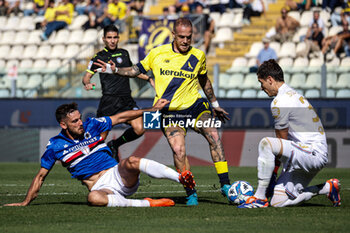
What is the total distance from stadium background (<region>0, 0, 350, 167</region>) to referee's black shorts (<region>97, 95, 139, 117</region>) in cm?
445

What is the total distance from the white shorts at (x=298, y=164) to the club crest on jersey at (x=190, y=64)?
187cm

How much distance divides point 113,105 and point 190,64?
3832mm

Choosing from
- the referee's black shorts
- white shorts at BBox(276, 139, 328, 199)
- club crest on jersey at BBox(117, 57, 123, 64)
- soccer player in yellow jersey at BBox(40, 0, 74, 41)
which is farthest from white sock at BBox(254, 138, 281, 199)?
soccer player in yellow jersey at BBox(40, 0, 74, 41)

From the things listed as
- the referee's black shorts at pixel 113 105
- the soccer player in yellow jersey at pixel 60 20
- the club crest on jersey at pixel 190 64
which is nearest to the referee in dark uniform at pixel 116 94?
the referee's black shorts at pixel 113 105

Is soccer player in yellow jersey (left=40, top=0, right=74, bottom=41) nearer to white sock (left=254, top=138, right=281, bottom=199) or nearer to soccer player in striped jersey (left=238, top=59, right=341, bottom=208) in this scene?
soccer player in striped jersey (left=238, top=59, right=341, bottom=208)

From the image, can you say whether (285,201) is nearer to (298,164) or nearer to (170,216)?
(298,164)

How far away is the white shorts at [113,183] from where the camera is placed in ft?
26.6

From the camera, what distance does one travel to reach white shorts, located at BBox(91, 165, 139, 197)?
812 cm

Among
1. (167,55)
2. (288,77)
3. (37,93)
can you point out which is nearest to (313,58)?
(288,77)

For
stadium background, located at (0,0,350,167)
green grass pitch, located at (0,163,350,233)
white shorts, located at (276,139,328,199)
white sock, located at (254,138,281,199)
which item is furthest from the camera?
stadium background, located at (0,0,350,167)

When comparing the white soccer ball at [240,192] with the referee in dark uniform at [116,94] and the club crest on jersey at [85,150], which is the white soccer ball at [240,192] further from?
the referee in dark uniform at [116,94]

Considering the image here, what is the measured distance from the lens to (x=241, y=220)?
690 centimetres

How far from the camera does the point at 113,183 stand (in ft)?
26.7

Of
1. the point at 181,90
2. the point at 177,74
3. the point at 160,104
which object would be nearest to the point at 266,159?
the point at 160,104
